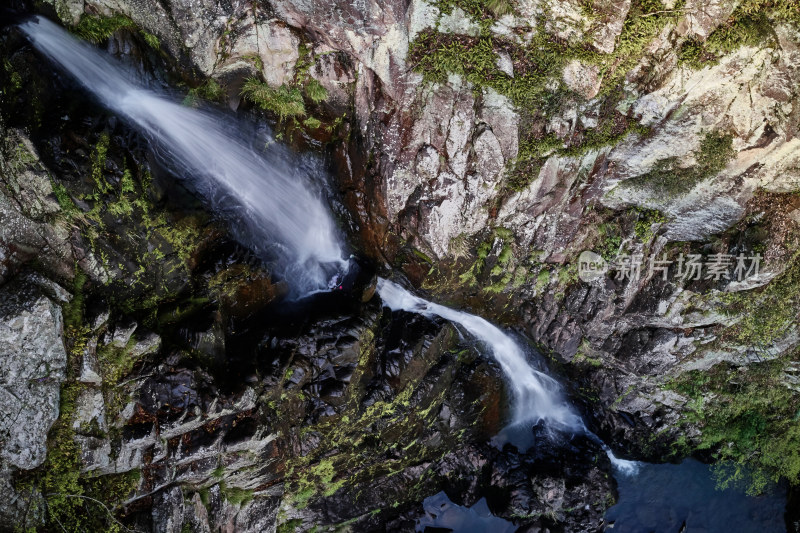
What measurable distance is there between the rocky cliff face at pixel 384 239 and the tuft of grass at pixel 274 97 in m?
0.04

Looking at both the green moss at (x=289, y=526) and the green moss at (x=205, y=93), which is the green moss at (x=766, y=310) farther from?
the green moss at (x=205, y=93)

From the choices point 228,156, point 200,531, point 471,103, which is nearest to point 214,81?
point 228,156

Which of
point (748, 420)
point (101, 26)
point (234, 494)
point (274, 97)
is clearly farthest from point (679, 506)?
point (101, 26)

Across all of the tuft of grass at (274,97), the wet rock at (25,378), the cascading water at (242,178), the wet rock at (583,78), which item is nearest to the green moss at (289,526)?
the wet rock at (25,378)

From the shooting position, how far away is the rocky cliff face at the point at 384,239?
21.5ft

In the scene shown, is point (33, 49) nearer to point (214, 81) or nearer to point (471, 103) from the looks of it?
point (214, 81)

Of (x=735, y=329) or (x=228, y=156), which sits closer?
(x=228, y=156)

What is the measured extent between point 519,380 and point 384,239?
5.23 m

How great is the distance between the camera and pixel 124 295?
7.04 metres

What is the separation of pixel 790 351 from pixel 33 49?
15.0 meters

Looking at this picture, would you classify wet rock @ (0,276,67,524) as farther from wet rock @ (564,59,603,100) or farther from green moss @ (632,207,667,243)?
green moss @ (632,207,667,243)

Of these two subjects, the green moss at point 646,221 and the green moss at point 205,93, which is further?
the green moss at point 646,221

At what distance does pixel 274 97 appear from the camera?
809 cm

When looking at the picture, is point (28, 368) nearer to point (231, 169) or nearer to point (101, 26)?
point (231, 169)
